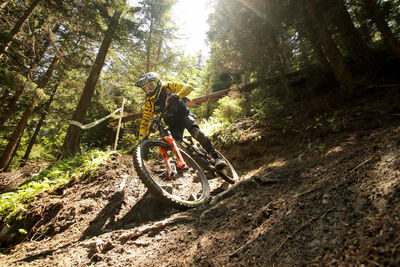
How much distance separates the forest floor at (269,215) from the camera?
3.03 feet

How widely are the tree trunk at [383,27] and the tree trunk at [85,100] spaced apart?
903cm

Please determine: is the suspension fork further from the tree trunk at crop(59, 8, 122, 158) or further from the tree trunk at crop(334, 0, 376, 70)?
the tree trunk at crop(334, 0, 376, 70)

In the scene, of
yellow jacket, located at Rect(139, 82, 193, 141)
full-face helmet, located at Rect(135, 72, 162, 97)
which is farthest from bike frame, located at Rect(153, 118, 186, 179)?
full-face helmet, located at Rect(135, 72, 162, 97)

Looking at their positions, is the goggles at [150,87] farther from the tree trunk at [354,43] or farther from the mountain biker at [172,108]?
the tree trunk at [354,43]

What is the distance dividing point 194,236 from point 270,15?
669 centimetres

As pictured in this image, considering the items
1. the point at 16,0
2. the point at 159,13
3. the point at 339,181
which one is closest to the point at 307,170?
the point at 339,181

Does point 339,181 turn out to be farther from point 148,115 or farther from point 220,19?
point 220,19

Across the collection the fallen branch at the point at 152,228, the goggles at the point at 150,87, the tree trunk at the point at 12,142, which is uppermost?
the tree trunk at the point at 12,142

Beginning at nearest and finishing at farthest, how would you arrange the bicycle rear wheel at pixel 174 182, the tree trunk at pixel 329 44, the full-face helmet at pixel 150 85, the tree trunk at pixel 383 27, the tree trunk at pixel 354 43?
the bicycle rear wheel at pixel 174 182, the full-face helmet at pixel 150 85, the tree trunk at pixel 383 27, the tree trunk at pixel 329 44, the tree trunk at pixel 354 43

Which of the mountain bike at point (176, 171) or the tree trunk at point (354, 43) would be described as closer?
the mountain bike at point (176, 171)

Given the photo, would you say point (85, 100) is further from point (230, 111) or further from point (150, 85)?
point (230, 111)

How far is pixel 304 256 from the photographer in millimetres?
927

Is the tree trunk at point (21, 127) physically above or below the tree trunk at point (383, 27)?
above

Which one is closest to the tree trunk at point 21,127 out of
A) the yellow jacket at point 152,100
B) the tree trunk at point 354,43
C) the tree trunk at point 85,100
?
the tree trunk at point 85,100
